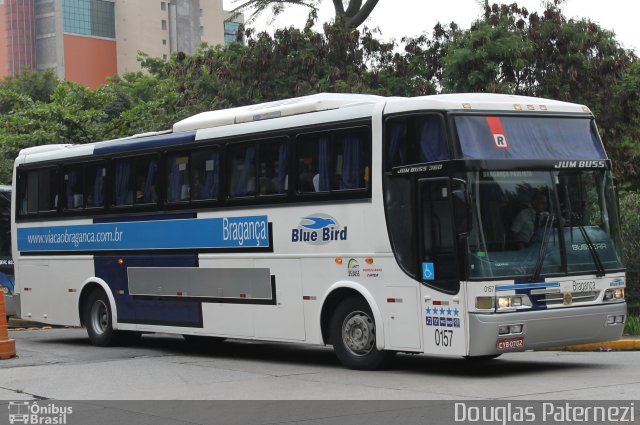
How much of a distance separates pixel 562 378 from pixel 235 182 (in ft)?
19.1

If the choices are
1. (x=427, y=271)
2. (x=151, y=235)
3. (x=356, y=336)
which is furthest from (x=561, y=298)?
(x=151, y=235)

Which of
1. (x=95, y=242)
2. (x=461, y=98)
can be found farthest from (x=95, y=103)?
(x=461, y=98)

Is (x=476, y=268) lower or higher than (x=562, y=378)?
higher

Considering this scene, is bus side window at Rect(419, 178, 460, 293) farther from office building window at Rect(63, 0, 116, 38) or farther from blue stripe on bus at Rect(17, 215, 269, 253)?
office building window at Rect(63, 0, 116, 38)

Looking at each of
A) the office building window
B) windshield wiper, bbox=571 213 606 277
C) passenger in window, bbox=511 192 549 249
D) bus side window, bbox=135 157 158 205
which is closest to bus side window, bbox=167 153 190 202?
bus side window, bbox=135 157 158 205

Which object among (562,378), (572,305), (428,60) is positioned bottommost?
(562,378)

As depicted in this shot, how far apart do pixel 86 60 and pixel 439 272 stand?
116m

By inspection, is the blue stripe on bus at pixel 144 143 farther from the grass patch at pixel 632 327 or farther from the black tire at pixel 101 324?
the grass patch at pixel 632 327

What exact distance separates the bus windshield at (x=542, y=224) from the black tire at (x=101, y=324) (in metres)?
8.42

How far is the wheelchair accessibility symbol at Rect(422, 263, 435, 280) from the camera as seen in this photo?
1303 centimetres

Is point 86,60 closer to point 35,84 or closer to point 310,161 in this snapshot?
point 35,84

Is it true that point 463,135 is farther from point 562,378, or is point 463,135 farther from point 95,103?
point 95,103
